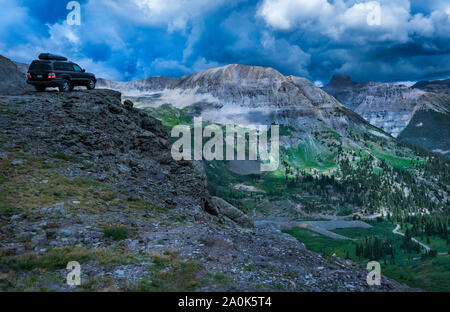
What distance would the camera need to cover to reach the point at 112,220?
20516 millimetres

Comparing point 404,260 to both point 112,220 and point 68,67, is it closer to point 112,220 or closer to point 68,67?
point 112,220

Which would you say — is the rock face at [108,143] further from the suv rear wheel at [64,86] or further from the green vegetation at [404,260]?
the green vegetation at [404,260]

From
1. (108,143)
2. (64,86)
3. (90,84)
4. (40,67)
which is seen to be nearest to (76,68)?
(90,84)

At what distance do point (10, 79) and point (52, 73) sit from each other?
1046cm

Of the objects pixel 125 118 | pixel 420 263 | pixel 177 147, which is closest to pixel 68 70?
pixel 125 118

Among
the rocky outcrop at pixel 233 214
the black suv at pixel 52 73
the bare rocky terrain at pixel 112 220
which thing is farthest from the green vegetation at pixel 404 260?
the black suv at pixel 52 73

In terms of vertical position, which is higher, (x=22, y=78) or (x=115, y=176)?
(x=22, y=78)

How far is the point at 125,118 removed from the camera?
119 feet
